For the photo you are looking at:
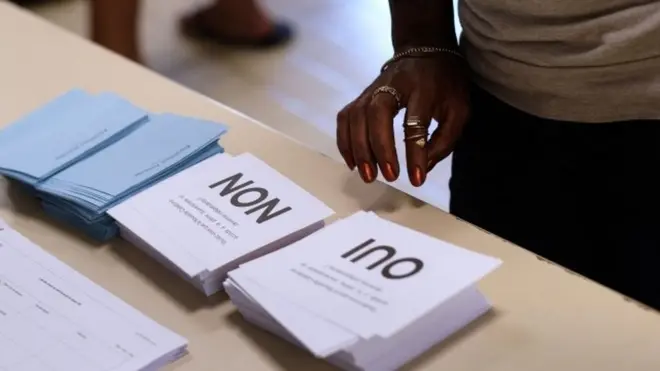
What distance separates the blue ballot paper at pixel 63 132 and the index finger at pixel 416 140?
11.6 inches

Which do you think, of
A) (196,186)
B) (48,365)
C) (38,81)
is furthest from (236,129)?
(48,365)

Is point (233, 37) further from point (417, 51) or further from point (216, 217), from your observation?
point (216, 217)

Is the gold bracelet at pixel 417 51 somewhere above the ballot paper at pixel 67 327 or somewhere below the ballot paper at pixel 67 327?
above

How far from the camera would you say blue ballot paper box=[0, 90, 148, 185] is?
3.03 feet

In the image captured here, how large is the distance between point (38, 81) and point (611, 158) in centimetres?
68

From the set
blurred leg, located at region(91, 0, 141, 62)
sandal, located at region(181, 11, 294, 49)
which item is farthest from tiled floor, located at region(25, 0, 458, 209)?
blurred leg, located at region(91, 0, 141, 62)

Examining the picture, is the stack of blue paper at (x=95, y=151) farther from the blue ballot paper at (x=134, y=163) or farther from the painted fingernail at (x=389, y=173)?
the painted fingernail at (x=389, y=173)

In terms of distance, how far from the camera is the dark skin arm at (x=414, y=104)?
2.87ft

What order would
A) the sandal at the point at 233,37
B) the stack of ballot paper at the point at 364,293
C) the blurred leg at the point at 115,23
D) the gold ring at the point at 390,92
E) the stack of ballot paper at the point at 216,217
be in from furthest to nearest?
the sandal at the point at 233,37 → the blurred leg at the point at 115,23 → the gold ring at the point at 390,92 → the stack of ballot paper at the point at 216,217 → the stack of ballot paper at the point at 364,293

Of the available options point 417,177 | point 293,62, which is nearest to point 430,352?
point 417,177

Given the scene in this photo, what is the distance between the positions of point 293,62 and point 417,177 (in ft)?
5.74

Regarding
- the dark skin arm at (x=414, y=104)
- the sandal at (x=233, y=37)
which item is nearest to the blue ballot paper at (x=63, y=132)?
the dark skin arm at (x=414, y=104)

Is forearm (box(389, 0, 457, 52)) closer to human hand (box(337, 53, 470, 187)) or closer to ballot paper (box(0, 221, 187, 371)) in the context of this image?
human hand (box(337, 53, 470, 187))

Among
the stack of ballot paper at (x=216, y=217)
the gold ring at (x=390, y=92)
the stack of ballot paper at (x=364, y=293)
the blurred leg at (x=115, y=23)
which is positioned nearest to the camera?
the stack of ballot paper at (x=364, y=293)
